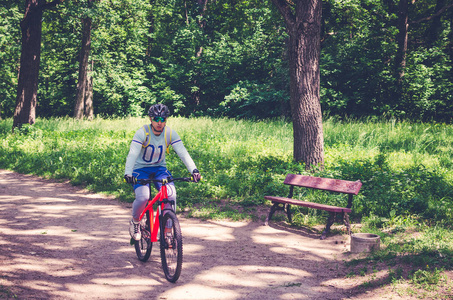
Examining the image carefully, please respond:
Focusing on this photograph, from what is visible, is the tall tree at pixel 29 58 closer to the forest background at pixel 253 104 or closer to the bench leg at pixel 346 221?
the forest background at pixel 253 104

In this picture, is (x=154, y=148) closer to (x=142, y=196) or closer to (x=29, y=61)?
(x=142, y=196)

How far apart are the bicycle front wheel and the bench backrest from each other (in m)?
3.27

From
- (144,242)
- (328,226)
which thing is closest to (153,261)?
(144,242)

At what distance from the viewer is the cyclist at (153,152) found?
4.81 metres

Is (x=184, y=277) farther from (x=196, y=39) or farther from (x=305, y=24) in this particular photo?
(x=196, y=39)

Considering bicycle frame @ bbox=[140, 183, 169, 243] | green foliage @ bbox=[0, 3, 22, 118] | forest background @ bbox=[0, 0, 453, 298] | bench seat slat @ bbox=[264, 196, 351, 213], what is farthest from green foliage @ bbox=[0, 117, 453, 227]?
green foliage @ bbox=[0, 3, 22, 118]

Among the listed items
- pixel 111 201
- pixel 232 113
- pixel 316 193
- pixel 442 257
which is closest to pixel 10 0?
pixel 232 113

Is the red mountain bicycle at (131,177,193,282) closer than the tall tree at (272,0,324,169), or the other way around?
the red mountain bicycle at (131,177,193,282)

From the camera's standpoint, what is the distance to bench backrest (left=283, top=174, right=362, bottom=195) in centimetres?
669

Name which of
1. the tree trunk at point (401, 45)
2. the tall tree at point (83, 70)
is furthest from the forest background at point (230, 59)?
the tall tree at point (83, 70)

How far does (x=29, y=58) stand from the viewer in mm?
15922

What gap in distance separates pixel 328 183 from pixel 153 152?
11.3 feet

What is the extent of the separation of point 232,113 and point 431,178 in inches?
715

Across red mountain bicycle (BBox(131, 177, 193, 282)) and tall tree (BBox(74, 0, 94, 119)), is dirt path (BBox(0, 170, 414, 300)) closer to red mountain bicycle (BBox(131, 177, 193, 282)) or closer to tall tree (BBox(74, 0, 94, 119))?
red mountain bicycle (BBox(131, 177, 193, 282))
